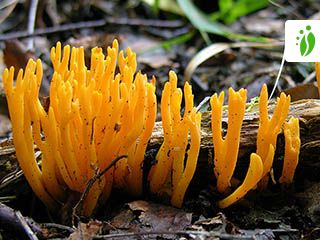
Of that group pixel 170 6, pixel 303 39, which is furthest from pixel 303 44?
pixel 170 6

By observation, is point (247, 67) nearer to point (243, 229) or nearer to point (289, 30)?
point (289, 30)

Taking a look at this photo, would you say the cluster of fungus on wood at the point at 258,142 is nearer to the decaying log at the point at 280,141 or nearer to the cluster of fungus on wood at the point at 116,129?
the cluster of fungus on wood at the point at 116,129

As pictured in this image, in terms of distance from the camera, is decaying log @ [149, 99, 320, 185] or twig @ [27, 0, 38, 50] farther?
twig @ [27, 0, 38, 50]

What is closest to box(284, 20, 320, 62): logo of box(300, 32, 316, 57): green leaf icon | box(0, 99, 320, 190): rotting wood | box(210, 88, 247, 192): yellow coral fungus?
box(300, 32, 316, 57): green leaf icon

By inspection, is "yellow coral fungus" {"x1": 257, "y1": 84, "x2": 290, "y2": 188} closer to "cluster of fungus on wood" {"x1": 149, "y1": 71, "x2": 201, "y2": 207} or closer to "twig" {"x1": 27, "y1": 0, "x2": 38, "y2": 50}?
"cluster of fungus on wood" {"x1": 149, "y1": 71, "x2": 201, "y2": 207}

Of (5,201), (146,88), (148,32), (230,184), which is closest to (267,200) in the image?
(230,184)

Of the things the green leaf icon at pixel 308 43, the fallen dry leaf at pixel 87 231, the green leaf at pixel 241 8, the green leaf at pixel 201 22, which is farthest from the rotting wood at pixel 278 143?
the green leaf at pixel 241 8
